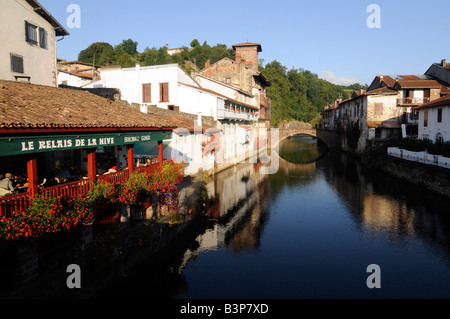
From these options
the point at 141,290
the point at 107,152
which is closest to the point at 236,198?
the point at 107,152

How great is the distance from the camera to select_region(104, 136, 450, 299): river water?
11391 mm

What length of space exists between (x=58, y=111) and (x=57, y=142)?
1.70 meters

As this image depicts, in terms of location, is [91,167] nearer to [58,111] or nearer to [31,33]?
[58,111]

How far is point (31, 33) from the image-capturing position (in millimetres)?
20000

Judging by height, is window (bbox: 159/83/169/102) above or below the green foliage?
below

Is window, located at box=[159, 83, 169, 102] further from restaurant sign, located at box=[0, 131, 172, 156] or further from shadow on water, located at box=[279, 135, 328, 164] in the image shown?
shadow on water, located at box=[279, 135, 328, 164]

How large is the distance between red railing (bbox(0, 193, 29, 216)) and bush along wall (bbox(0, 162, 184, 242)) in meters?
0.18

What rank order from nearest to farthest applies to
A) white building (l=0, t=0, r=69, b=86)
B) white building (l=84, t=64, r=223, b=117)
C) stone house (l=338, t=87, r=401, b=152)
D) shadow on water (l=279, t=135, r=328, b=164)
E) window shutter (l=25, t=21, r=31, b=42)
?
white building (l=0, t=0, r=69, b=86), window shutter (l=25, t=21, r=31, b=42), white building (l=84, t=64, r=223, b=117), stone house (l=338, t=87, r=401, b=152), shadow on water (l=279, t=135, r=328, b=164)

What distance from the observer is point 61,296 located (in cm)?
826

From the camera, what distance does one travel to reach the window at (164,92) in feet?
106

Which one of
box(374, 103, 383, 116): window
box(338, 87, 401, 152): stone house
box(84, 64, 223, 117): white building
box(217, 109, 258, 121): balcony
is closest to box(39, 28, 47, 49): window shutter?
box(84, 64, 223, 117): white building

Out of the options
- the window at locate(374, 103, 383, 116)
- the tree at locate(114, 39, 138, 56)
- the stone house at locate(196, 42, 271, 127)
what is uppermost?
the tree at locate(114, 39, 138, 56)

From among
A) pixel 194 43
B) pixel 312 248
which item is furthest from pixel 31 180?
pixel 194 43
